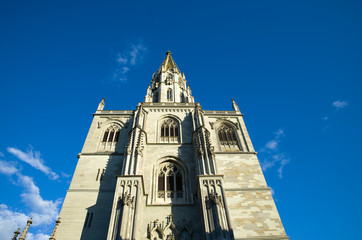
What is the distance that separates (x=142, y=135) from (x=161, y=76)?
50.8ft

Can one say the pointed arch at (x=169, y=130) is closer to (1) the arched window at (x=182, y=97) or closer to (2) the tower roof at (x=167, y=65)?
(1) the arched window at (x=182, y=97)

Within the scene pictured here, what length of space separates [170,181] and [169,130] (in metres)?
5.29

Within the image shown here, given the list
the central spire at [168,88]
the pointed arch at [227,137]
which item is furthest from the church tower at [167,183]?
the central spire at [168,88]

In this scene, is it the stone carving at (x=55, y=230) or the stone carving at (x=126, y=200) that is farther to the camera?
the stone carving at (x=126, y=200)

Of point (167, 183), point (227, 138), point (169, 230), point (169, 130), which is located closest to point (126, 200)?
point (169, 230)

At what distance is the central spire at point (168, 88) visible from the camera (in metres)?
27.2

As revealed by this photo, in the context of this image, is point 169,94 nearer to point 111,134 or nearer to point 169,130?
point 169,130

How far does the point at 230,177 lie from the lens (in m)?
16.3

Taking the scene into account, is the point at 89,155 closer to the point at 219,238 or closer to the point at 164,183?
the point at 164,183

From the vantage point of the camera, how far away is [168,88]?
28.7m

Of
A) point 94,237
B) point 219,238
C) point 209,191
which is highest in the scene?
point 209,191

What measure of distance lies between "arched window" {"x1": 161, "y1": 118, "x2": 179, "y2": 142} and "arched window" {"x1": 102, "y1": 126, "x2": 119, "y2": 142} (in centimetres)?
402

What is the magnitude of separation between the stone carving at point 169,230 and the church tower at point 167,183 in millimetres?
53

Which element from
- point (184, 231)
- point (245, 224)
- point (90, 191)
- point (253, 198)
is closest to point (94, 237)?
point (90, 191)
